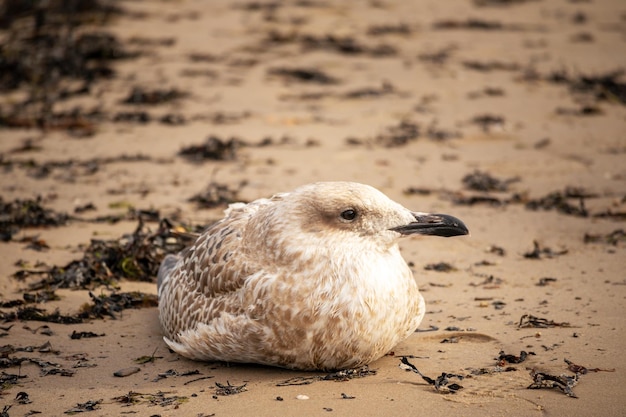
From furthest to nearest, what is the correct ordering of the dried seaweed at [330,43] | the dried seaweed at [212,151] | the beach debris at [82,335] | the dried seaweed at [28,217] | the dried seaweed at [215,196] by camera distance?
the dried seaweed at [330,43] → the dried seaweed at [212,151] → the dried seaweed at [215,196] → the dried seaweed at [28,217] → the beach debris at [82,335]

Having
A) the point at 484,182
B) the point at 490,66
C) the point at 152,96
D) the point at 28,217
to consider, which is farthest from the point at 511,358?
the point at 490,66

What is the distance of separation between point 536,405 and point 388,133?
5.68 metres

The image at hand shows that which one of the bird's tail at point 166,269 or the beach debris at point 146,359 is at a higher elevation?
the bird's tail at point 166,269

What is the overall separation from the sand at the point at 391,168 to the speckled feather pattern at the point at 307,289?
0.17 metres

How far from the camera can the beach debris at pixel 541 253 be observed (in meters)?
6.12

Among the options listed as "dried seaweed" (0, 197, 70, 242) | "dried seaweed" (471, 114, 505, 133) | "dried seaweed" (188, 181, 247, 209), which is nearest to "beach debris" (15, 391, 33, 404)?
"dried seaweed" (0, 197, 70, 242)

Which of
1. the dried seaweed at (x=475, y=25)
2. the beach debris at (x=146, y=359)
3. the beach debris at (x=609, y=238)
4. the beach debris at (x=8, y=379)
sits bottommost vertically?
the beach debris at (x=8, y=379)

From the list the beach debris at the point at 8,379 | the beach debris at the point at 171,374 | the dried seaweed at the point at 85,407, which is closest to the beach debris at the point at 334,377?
the beach debris at the point at 171,374

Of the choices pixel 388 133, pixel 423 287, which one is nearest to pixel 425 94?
pixel 388 133

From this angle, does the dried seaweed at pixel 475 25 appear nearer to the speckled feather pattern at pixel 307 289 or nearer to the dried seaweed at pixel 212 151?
the dried seaweed at pixel 212 151

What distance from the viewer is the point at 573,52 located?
12070mm

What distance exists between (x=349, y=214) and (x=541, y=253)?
226 centimetres

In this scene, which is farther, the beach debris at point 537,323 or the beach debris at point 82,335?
the beach debris at point 82,335

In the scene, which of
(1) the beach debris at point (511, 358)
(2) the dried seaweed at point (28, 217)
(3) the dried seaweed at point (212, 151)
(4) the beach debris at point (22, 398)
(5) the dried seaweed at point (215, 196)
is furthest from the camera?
(3) the dried seaweed at point (212, 151)
